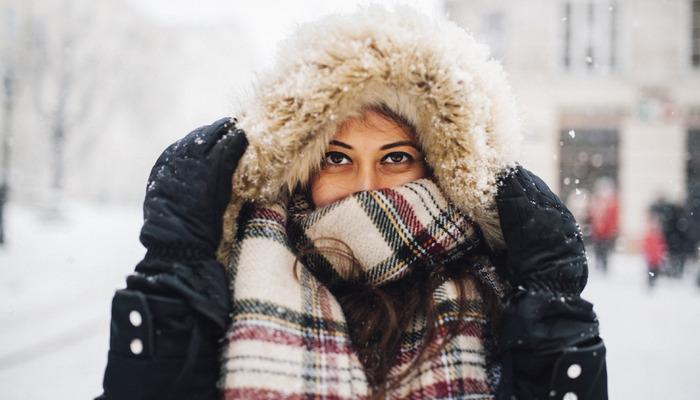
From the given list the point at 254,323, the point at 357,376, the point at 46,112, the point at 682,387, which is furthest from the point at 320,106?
the point at 46,112

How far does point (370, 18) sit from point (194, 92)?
26.4m

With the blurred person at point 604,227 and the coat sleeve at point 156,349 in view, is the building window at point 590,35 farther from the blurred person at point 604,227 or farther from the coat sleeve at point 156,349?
the coat sleeve at point 156,349

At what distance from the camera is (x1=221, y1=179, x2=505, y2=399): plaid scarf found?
123 centimetres

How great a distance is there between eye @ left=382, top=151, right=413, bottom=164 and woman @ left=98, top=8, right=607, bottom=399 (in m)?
0.02

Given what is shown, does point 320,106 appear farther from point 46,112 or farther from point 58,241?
point 46,112

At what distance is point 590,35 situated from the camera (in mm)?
14047

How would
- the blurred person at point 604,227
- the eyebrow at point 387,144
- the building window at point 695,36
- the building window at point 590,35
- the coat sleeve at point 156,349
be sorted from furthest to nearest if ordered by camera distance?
the building window at point 590,35 < the building window at point 695,36 < the blurred person at point 604,227 < the eyebrow at point 387,144 < the coat sleeve at point 156,349

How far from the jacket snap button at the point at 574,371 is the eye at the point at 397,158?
2.62ft

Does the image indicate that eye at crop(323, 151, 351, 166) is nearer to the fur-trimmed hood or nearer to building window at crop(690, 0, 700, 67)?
the fur-trimmed hood

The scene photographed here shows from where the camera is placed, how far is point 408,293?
4.94ft

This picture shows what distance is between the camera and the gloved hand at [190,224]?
47.4 inches

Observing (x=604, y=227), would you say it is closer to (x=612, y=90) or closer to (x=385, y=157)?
(x=612, y=90)

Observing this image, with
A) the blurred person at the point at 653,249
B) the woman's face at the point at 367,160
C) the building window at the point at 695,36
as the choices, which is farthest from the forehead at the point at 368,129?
the building window at the point at 695,36

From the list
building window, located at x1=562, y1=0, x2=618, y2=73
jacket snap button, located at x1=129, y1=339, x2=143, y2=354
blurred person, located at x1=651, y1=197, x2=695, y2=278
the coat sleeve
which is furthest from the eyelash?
building window, located at x1=562, y1=0, x2=618, y2=73
